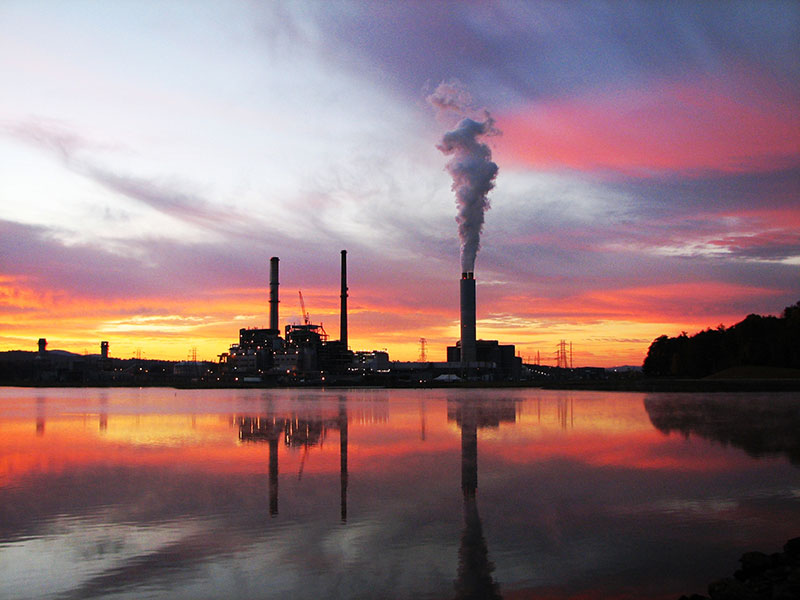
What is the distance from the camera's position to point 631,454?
2812cm

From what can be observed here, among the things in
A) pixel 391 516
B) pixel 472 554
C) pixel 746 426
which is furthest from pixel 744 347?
pixel 472 554

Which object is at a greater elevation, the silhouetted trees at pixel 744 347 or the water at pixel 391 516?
the silhouetted trees at pixel 744 347

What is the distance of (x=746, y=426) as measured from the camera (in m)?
39.3

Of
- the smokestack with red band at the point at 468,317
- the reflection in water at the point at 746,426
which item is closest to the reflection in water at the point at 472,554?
the reflection in water at the point at 746,426

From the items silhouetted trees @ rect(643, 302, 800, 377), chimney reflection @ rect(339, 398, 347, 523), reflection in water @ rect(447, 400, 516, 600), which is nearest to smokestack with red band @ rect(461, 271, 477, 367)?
silhouetted trees @ rect(643, 302, 800, 377)

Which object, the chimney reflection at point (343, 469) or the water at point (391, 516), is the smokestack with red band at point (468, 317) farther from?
the water at point (391, 516)

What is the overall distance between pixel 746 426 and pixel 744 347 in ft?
293

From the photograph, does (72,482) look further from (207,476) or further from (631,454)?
(631,454)

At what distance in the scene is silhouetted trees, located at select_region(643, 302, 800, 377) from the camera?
4356 inches

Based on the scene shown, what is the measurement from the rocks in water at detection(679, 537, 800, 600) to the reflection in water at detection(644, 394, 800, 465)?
14716mm

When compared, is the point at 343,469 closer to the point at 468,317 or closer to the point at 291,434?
the point at 291,434

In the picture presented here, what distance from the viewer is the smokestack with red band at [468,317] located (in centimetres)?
16150

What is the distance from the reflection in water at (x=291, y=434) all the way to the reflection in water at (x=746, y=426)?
1661cm

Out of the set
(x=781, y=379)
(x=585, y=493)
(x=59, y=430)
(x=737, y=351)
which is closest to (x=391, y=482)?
(x=585, y=493)
